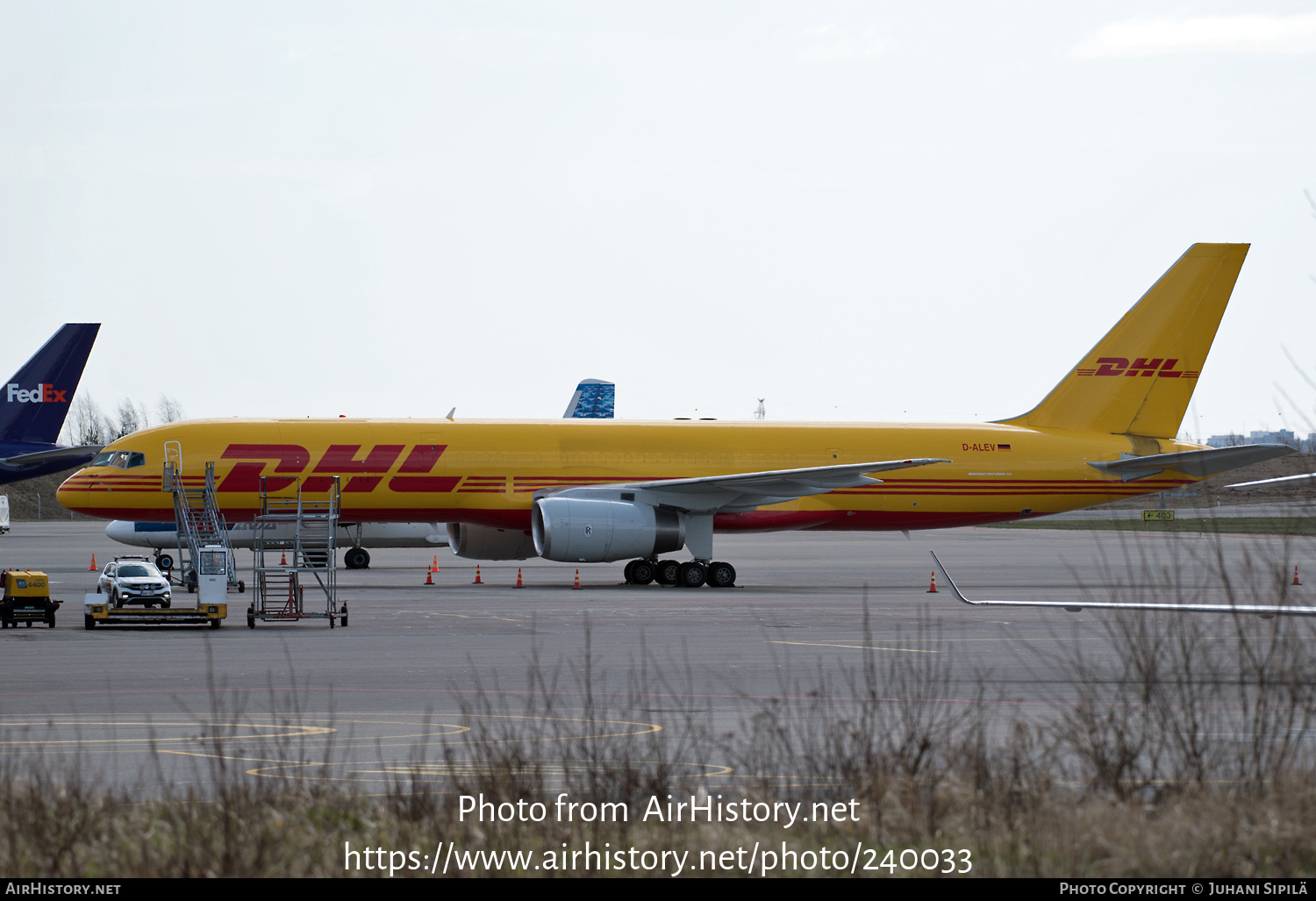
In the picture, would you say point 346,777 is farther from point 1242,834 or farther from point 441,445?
point 441,445

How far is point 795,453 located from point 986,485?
5299mm

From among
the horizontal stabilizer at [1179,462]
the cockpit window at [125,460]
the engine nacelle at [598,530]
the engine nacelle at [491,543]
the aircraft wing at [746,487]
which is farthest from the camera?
the engine nacelle at [491,543]

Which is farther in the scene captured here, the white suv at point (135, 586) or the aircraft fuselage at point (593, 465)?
the aircraft fuselage at point (593, 465)

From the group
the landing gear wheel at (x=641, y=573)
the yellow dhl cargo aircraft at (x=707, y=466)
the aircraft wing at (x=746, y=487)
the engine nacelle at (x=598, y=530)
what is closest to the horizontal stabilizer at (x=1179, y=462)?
the yellow dhl cargo aircraft at (x=707, y=466)

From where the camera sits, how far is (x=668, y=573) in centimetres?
3500

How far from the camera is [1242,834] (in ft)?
24.0

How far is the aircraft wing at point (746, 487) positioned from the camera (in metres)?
33.9

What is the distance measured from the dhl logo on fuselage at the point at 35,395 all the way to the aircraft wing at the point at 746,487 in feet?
78.5

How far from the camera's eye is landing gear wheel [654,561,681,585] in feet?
114

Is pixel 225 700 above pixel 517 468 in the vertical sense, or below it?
below

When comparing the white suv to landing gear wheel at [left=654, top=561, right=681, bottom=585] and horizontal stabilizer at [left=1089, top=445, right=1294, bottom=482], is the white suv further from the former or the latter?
horizontal stabilizer at [left=1089, top=445, right=1294, bottom=482]

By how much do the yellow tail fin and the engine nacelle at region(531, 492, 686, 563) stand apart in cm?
1175

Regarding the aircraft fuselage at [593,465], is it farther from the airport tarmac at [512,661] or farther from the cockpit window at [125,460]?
the airport tarmac at [512,661]
